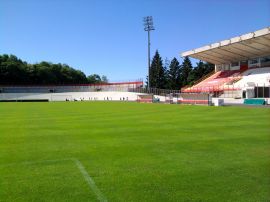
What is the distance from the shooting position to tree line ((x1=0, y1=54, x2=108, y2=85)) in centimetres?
11731

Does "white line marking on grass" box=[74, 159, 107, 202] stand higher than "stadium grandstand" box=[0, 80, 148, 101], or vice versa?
"stadium grandstand" box=[0, 80, 148, 101]

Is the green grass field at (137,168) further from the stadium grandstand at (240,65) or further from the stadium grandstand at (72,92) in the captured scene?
the stadium grandstand at (72,92)

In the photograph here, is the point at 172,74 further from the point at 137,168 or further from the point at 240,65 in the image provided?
the point at 137,168

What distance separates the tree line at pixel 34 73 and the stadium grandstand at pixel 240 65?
6653cm

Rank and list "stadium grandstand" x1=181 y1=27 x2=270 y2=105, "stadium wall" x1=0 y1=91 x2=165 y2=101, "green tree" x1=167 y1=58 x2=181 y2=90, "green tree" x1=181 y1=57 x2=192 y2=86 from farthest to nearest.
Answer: "green tree" x1=167 y1=58 x2=181 y2=90, "green tree" x1=181 y1=57 x2=192 y2=86, "stadium wall" x1=0 y1=91 x2=165 y2=101, "stadium grandstand" x1=181 y1=27 x2=270 y2=105

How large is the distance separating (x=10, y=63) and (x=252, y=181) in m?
122

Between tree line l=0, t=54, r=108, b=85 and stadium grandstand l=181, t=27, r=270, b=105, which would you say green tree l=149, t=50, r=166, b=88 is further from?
tree line l=0, t=54, r=108, b=85

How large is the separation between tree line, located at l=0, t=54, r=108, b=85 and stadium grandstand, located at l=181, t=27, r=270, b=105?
6653cm

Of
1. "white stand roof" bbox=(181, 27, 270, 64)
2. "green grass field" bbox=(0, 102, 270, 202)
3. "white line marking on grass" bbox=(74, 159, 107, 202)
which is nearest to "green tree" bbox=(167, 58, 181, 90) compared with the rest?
"white stand roof" bbox=(181, 27, 270, 64)

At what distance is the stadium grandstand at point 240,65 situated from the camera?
172ft

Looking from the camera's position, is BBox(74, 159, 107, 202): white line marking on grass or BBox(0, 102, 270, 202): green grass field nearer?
BBox(74, 159, 107, 202): white line marking on grass

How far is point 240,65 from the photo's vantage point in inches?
2736

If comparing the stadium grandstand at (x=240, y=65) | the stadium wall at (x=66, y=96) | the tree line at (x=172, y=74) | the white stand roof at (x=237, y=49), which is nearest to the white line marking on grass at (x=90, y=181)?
the stadium grandstand at (x=240, y=65)

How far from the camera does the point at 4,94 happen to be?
100 m
